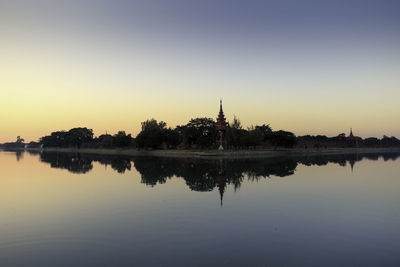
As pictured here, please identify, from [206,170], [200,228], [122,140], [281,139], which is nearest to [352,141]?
[281,139]

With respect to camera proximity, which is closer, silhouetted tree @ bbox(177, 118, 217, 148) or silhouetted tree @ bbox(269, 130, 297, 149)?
silhouetted tree @ bbox(177, 118, 217, 148)

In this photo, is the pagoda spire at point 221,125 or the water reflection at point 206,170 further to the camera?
the pagoda spire at point 221,125

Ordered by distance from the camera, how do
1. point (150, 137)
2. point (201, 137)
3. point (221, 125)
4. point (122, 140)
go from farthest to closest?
point (122, 140) → point (150, 137) → point (201, 137) → point (221, 125)

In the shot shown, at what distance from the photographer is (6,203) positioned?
50.4 ft

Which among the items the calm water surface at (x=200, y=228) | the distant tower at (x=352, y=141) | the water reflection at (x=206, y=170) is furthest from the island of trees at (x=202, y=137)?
the calm water surface at (x=200, y=228)

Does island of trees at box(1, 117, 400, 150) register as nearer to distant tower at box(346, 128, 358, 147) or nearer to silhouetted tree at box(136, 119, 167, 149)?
silhouetted tree at box(136, 119, 167, 149)

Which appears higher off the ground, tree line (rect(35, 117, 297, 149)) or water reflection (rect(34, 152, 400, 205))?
tree line (rect(35, 117, 297, 149))

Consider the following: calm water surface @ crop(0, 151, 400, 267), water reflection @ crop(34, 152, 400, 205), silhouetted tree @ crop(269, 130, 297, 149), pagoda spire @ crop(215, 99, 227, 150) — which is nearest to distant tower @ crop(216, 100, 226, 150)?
pagoda spire @ crop(215, 99, 227, 150)

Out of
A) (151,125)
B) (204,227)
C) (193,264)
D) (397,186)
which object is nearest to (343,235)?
(204,227)

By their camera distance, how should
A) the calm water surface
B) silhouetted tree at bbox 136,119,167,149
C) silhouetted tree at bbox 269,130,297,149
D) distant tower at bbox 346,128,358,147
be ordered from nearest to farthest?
1. the calm water surface
2. silhouetted tree at bbox 269,130,297,149
3. silhouetted tree at bbox 136,119,167,149
4. distant tower at bbox 346,128,358,147

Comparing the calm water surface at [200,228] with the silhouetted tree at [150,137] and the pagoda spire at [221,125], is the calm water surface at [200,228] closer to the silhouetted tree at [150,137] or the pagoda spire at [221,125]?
the pagoda spire at [221,125]

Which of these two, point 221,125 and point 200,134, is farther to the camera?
point 200,134

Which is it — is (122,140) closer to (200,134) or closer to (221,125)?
(200,134)

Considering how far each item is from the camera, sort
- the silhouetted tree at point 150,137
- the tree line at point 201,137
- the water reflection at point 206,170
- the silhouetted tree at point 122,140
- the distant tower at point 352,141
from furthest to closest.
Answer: the distant tower at point 352,141 → the silhouetted tree at point 122,140 → the silhouetted tree at point 150,137 → the tree line at point 201,137 → the water reflection at point 206,170
